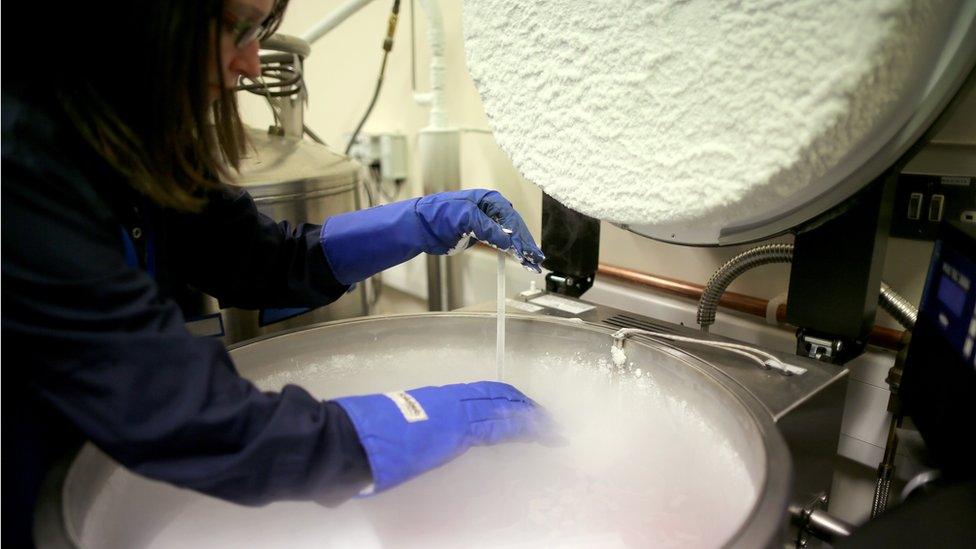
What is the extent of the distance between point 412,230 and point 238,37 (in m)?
0.34

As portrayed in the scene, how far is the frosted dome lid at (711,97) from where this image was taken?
50 cm

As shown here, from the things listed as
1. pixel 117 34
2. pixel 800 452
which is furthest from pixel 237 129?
pixel 800 452

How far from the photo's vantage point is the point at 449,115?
1.53 m

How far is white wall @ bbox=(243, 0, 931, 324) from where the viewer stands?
1.00 metres

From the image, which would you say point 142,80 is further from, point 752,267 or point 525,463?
point 752,267

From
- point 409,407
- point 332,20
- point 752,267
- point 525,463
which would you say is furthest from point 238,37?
point 332,20

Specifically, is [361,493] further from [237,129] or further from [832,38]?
[832,38]

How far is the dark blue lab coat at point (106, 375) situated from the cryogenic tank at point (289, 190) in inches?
17.5

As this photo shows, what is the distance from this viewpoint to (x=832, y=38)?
49cm

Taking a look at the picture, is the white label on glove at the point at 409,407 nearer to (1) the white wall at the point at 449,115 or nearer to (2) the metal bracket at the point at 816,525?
(2) the metal bracket at the point at 816,525

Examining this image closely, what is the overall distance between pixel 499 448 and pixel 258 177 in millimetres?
586

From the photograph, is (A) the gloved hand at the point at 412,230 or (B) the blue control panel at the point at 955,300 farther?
(A) the gloved hand at the point at 412,230

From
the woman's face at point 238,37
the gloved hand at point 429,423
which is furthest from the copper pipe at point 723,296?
the woman's face at point 238,37

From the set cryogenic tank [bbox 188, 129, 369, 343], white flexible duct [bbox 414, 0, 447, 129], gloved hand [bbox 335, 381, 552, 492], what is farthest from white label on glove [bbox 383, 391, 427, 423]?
white flexible duct [bbox 414, 0, 447, 129]
